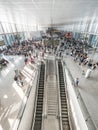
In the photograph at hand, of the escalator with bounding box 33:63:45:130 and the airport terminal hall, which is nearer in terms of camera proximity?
the airport terminal hall

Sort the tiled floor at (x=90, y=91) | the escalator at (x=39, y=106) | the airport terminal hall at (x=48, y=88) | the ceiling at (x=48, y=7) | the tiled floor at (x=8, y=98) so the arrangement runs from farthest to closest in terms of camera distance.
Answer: the escalator at (x=39, y=106) → the tiled floor at (x=90, y=91) → the tiled floor at (x=8, y=98) → the airport terminal hall at (x=48, y=88) → the ceiling at (x=48, y=7)

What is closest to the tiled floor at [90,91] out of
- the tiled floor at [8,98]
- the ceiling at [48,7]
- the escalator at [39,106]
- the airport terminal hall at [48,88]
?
the airport terminal hall at [48,88]

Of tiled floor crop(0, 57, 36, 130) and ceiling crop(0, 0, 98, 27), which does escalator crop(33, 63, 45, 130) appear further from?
ceiling crop(0, 0, 98, 27)

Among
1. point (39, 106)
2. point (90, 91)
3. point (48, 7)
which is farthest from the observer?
point (39, 106)

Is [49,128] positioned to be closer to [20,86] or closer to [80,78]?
[20,86]

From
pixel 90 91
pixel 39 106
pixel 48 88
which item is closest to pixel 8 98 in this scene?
pixel 39 106

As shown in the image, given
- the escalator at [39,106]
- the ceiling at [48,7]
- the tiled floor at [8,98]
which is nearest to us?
the ceiling at [48,7]

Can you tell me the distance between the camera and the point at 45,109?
404 inches

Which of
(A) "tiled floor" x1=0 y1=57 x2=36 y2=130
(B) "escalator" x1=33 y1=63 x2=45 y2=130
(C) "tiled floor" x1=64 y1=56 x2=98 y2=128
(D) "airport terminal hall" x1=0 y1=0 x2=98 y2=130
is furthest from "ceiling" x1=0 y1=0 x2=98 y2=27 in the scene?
(B) "escalator" x1=33 y1=63 x2=45 y2=130

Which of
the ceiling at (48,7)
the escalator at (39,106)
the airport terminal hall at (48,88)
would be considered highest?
the ceiling at (48,7)

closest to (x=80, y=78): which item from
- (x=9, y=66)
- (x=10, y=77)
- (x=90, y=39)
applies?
(x=10, y=77)

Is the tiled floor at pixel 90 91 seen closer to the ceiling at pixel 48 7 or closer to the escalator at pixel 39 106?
the escalator at pixel 39 106

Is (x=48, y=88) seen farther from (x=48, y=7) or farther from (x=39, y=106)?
(x=48, y=7)

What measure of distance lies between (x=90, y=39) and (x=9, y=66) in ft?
61.5
